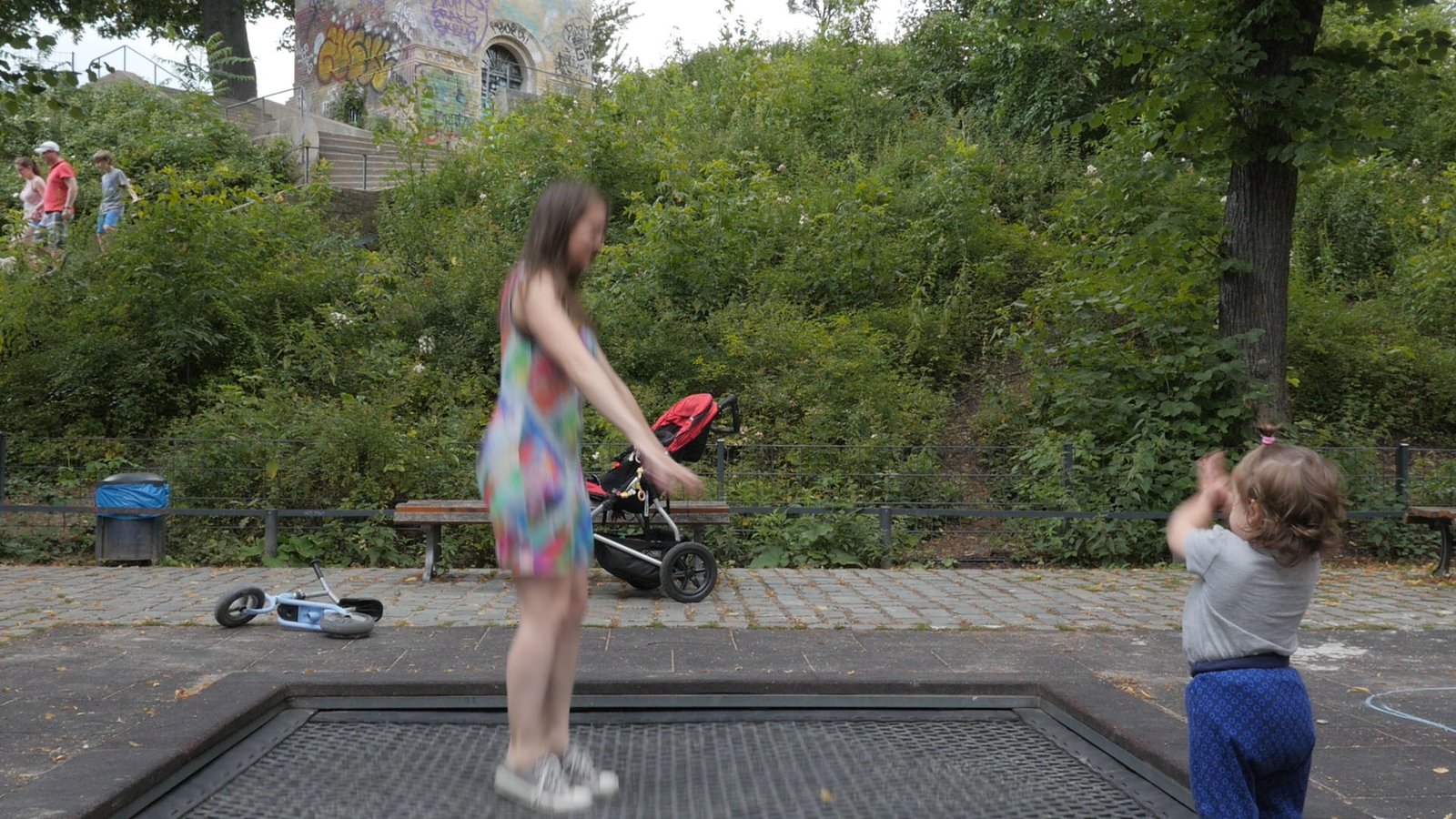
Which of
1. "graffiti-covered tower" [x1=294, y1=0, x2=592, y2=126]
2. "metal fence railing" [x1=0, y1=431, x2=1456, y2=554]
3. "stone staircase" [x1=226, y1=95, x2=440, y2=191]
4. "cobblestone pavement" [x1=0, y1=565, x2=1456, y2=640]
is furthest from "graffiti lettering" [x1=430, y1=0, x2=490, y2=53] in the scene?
"cobblestone pavement" [x1=0, y1=565, x2=1456, y2=640]

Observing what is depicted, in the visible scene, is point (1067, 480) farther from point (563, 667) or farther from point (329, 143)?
point (329, 143)

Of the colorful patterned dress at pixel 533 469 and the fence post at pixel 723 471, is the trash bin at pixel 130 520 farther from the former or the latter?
the colorful patterned dress at pixel 533 469

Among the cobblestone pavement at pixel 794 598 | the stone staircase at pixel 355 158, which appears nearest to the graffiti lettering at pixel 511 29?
the stone staircase at pixel 355 158

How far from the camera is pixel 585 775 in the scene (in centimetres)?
356

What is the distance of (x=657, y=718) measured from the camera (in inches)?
181

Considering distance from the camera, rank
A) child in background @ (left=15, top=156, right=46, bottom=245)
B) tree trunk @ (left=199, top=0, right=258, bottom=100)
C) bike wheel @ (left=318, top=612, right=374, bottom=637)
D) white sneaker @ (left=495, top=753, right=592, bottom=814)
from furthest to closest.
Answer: tree trunk @ (left=199, top=0, right=258, bottom=100) < child in background @ (left=15, top=156, right=46, bottom=245) < bike wheel @ (left=318, top=612, right=374, bottom=637) < white sneaker @ (left=495, top=753, right=592, bottom=814)

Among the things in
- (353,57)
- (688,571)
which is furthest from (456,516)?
(353,57)

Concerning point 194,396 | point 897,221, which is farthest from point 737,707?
point 897,221

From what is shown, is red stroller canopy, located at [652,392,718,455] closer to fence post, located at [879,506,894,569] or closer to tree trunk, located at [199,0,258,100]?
fence post, located at [879,506,894,569]

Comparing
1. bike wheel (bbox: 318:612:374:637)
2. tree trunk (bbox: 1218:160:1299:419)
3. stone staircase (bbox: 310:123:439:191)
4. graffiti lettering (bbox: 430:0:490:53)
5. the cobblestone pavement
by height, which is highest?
graffiti lettering (bbox: 430:0:490:53)

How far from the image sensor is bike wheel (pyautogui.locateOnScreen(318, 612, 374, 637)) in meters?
6.32

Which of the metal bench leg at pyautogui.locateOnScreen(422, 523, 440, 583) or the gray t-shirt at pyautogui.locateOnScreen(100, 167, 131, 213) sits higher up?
the gray t-shirt at pyautogui.locateOnScreen(100, 167, 131, 213)

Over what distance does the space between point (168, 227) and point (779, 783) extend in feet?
37.7

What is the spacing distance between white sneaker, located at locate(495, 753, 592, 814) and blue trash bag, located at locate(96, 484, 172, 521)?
290 inches
